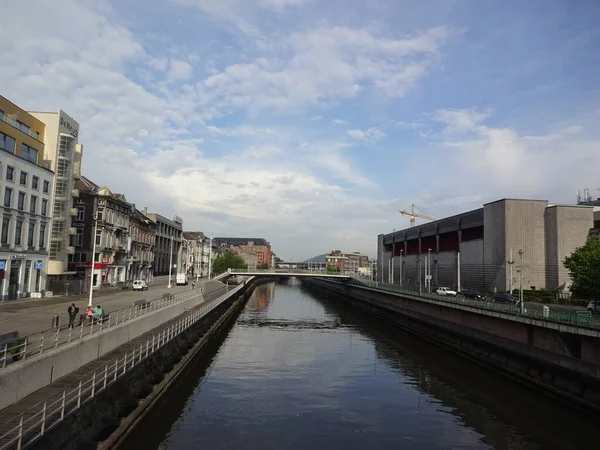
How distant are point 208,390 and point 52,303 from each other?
23.6 metres

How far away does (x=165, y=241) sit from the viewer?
395 ft

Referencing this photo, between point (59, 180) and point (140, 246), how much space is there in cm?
3598

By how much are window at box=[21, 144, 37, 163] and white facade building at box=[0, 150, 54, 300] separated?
1107 millimetres

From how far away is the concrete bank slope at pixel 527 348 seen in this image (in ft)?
90.7

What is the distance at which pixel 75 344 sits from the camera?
2103cm

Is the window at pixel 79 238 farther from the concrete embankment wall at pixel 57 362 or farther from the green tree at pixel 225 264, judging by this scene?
the green tree at pixel 225 264

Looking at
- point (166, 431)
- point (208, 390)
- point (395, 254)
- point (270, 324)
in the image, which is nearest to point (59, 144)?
point (270, 324)

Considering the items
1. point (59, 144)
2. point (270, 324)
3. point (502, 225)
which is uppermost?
point (59, 144)

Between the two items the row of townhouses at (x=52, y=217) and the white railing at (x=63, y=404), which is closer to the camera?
the white railing at (x=63, y=404)

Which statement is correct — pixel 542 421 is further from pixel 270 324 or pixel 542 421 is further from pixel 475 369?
pixel 270 324

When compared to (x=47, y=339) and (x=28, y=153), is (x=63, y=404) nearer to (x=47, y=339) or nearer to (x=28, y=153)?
(x=47, y=339)

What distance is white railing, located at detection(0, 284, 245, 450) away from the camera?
13.4 m

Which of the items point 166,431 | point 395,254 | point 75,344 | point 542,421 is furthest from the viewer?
point 395,254

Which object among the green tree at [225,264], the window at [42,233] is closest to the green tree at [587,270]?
the window at [42,233]
